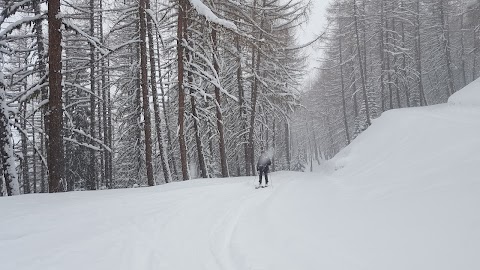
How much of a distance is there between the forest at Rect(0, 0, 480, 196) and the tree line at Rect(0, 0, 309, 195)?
73 mm

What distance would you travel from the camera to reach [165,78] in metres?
18.5

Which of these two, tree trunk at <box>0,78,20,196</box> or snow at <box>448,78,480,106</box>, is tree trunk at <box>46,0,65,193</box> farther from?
snow at <box>448,78,480,106</box>

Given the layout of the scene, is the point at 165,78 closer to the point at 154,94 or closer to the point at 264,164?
the point at 154,94

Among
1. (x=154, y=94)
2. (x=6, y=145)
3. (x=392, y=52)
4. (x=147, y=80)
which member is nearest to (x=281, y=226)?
(x=6, y=145)

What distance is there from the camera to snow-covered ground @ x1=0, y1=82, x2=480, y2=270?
420 cm

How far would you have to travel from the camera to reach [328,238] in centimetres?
520

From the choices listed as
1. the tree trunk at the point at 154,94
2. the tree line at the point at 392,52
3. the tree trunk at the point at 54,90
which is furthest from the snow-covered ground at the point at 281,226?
the tree line at the point at 392,52

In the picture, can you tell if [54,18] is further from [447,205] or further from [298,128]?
[298,128]

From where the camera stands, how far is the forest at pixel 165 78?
12.0 meters

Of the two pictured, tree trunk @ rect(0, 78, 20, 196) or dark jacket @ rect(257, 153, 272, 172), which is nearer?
tree trunk @ rect(0, 78, 20, 196)

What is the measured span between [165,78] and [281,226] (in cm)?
1439

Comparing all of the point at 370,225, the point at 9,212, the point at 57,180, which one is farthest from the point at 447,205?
the point at 57,180

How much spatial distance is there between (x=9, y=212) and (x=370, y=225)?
738 cm

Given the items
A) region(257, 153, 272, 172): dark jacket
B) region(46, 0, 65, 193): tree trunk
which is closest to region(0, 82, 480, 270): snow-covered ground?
region(46, 0, 65, 193): tree trunk
